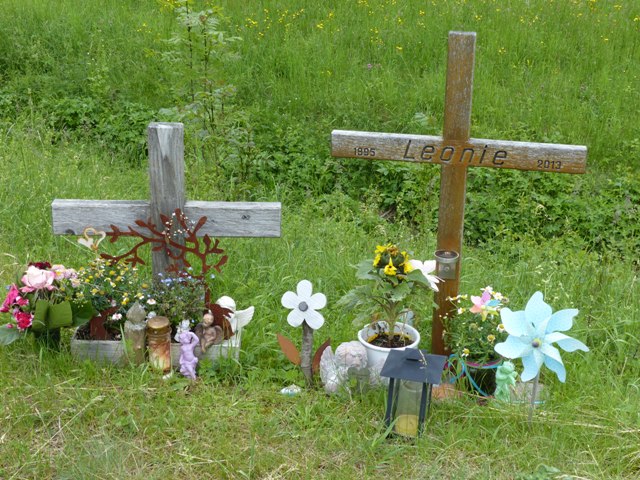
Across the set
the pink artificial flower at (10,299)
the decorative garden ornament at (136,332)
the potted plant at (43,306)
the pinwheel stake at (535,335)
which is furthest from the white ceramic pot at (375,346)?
the pink artificial flower at (10,299)

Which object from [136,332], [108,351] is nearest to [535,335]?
[136,332]

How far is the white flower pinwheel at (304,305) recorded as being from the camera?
3.62 m

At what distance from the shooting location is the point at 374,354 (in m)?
3.63

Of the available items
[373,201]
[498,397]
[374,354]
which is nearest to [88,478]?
[374,354]

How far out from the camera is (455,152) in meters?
3.71

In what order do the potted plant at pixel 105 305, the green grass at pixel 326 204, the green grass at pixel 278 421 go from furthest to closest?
1. the potted plant at pixel 105 305
2. the green grass at pixel 326 204
3. the green grass at pixel 278 421

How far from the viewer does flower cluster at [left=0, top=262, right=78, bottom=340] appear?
12.1 feet

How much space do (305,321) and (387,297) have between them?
382 millimetres

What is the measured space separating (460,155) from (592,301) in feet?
4.51

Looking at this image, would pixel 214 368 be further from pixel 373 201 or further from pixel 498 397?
pixel 373 201

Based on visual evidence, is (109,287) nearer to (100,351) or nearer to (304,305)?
(100,351)

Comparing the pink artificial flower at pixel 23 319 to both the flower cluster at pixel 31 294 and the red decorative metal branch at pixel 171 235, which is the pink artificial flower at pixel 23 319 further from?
the red decorative metal branch at pixel 171 235

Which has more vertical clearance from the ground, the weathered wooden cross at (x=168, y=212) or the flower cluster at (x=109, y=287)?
the weathered wooden cross at (x=168, y=212)

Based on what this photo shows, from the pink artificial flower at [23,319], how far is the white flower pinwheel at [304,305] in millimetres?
1149
